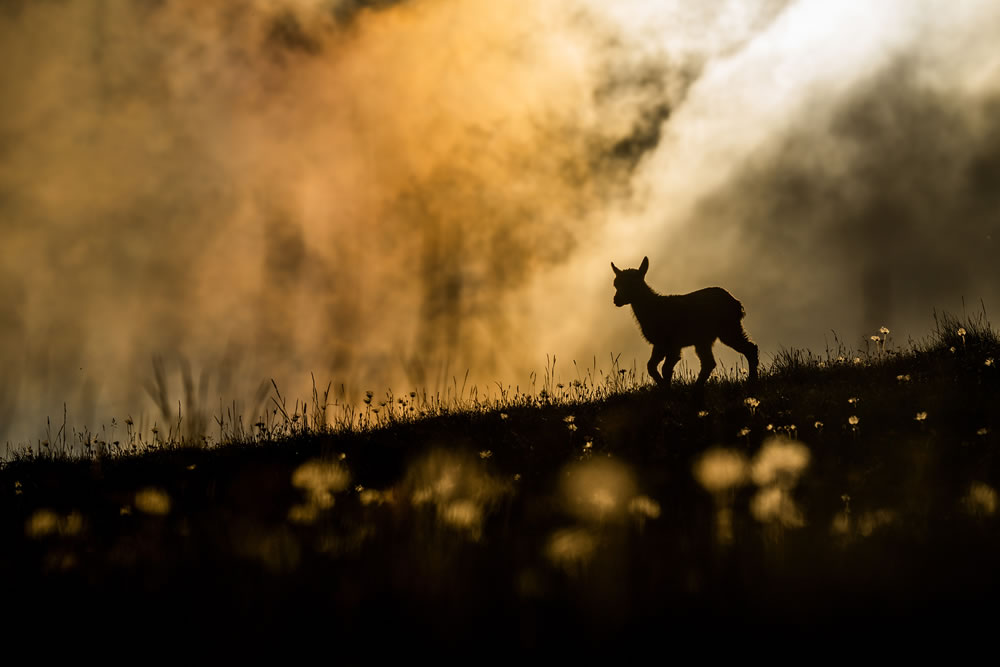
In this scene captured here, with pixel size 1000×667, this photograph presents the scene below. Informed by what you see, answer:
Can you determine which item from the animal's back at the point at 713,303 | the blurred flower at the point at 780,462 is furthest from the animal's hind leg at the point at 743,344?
the blurred flower at the point at 780,462

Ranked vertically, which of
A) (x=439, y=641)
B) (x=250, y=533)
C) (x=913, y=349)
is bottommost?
(x=439, y=641)

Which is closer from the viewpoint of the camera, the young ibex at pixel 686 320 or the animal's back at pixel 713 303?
the young ibex at pixel 686 320

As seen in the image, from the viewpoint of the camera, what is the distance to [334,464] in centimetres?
720

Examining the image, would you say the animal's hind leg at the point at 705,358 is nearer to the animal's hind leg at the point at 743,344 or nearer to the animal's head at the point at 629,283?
the animal's hind leg at the point at 743,344

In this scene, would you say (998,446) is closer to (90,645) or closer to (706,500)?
(706,500)

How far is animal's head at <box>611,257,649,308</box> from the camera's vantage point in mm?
12859

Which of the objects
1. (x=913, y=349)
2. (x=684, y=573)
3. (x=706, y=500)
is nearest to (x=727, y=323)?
(x=913, y=349)

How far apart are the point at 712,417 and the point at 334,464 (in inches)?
178

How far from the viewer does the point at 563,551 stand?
149 inches

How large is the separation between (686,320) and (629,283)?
1235 millimetres

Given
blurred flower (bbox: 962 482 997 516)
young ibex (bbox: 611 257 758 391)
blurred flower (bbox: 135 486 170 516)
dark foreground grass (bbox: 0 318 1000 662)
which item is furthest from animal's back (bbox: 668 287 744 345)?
blurred flower (bbox: 135 486 170 516)

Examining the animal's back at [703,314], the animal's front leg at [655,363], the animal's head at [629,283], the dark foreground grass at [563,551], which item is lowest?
the dark foreground grass at [563,551]

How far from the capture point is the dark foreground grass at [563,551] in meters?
2.93

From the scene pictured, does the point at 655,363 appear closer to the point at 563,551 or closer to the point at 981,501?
the point at 981,501
